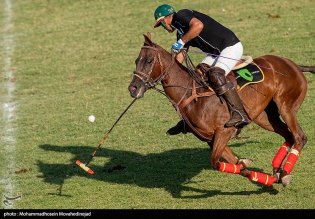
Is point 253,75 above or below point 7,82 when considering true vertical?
above

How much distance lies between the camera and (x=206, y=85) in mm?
11984

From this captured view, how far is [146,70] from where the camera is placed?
11641 mm

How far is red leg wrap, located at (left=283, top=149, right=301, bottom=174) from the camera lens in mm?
12336

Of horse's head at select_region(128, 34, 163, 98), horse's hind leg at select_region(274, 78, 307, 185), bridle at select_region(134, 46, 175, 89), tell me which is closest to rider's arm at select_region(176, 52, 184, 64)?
bridle at select_region(134, 46, 175, 89)

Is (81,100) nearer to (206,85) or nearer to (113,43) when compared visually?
(113,43)

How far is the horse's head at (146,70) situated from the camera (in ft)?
37.9

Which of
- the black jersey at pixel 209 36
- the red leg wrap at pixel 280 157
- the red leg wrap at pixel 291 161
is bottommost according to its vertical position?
the red leg wrap at pixel 280 157

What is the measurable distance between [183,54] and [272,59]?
177 centimetres

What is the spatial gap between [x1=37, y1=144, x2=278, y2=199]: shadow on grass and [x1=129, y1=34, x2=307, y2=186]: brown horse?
60 cm

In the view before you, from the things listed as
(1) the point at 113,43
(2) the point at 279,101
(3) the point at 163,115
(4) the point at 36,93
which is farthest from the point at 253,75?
(1) the point at 113,43

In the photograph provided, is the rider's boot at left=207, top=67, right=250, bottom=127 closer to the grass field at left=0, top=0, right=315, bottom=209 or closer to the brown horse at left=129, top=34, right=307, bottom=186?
the brown horse at left=129, top=34, right=307, bottom=186

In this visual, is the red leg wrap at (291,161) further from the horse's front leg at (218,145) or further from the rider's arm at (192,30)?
the rider's arm at (192,30)

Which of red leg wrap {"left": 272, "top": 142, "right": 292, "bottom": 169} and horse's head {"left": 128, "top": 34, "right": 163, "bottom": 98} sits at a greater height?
horse's head {"left": 128, "top": 34, "right": 163, "bottom": 98}

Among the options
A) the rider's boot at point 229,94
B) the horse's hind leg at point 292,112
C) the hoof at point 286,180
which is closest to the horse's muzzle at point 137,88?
the rider's boot at point 229,94
